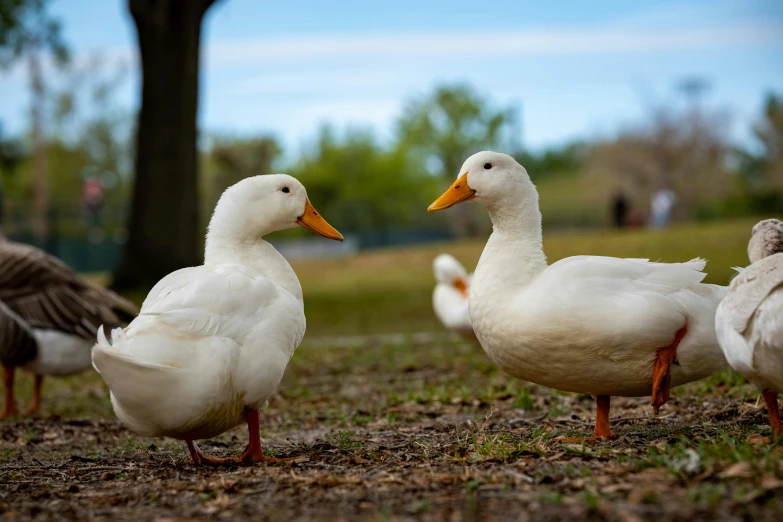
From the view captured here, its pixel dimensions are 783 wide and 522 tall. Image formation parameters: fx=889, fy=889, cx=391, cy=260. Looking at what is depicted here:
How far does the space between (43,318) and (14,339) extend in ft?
1.00

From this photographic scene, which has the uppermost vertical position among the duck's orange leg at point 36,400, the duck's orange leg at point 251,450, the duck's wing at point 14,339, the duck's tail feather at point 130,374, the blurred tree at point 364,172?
the duck's tail feather at point 130,374

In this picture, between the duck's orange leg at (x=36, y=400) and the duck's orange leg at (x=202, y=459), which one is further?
the duck's orange leg at (x=36, y=400)

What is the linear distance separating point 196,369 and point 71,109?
193 feet

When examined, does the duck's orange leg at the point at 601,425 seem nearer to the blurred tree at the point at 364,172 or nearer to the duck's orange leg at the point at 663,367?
the duck's orange leg at the point at 663,367

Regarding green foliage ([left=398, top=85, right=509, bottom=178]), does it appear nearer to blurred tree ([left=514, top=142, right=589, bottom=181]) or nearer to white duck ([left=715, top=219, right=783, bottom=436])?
blurred tree ([left=514, top=142, right=589, bottom=181])

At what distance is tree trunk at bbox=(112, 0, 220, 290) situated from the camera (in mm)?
17703

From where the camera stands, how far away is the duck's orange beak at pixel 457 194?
5.82 metres

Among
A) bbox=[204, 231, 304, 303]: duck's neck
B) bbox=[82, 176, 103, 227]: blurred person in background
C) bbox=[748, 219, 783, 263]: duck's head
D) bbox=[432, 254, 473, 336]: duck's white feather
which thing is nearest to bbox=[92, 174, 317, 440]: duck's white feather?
bbox=[204, 231, 304, 303]: duck's neck

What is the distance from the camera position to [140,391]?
174 inches

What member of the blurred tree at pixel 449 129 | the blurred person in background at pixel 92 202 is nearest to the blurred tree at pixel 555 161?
the blurred tree at pixel 449 129

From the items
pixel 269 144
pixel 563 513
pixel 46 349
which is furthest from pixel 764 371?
pixel 269 144

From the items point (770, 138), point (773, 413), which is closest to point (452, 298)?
point (773, 413)

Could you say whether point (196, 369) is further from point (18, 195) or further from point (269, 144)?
point (18, 195)

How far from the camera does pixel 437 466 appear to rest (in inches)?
174
